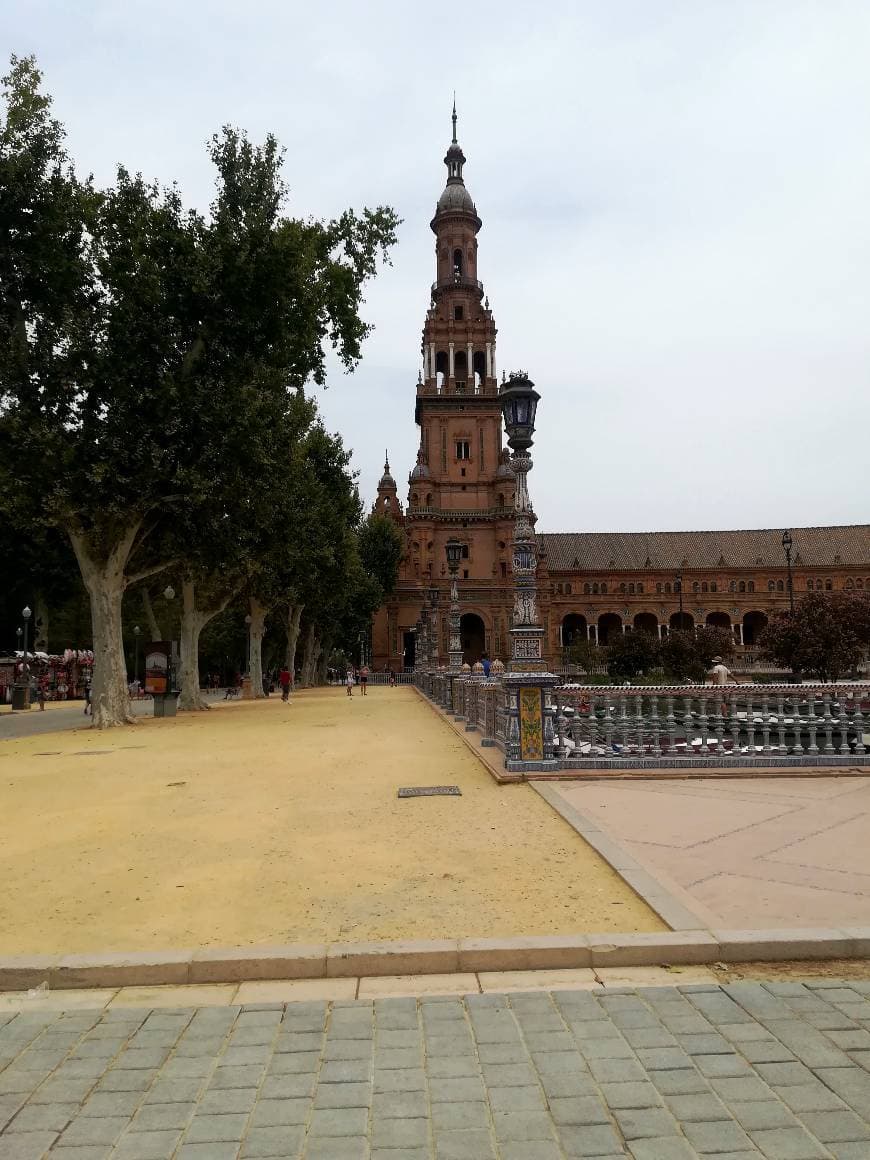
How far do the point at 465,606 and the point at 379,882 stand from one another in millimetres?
61738

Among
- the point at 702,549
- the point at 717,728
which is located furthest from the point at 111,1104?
the point at 702,549

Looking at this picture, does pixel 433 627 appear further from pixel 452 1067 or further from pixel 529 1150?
pixel 529 1150

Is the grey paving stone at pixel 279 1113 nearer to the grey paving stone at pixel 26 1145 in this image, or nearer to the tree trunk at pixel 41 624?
the grey paving stone at pixel 26 1145

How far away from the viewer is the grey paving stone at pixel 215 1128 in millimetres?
2898

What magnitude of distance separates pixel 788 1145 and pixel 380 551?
57.6 metres

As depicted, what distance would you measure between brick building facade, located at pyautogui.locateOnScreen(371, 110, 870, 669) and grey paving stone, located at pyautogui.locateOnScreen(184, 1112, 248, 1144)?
58.5 metres

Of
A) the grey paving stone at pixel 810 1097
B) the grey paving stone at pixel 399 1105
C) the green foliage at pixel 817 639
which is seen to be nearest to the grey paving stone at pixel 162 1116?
the grey paving stone at pixel 399 1105

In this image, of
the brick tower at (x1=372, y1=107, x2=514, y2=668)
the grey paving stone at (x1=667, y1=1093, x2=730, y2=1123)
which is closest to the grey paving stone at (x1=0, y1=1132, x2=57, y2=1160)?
the grey paving stone at (x1=667, y1=1093, x2=730, y2=1123)

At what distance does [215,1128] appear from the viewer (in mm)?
2963

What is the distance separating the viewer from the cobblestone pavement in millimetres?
2855

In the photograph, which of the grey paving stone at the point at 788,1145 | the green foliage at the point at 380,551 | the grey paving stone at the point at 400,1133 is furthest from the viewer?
the green foliage at the point at 380,551

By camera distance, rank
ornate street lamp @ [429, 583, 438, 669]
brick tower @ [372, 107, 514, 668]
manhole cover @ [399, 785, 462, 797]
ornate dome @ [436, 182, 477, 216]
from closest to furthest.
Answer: manhole cover @ [399, 785, 462, 797] → ornate street lamp @ [429, 583, 438, 669] → brick tower @ [372, 107, 514, 668] → ornate dome @ [436, 182, 477, 216]

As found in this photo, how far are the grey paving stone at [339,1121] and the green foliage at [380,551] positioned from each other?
55191 millimetres

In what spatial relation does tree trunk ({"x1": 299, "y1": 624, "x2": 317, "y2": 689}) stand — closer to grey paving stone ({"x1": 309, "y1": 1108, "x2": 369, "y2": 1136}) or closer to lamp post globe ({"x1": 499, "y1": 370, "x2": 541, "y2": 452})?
lamp post globe ({"x1": 499, "y1": 370, "x2": 541, "y2": 452})
